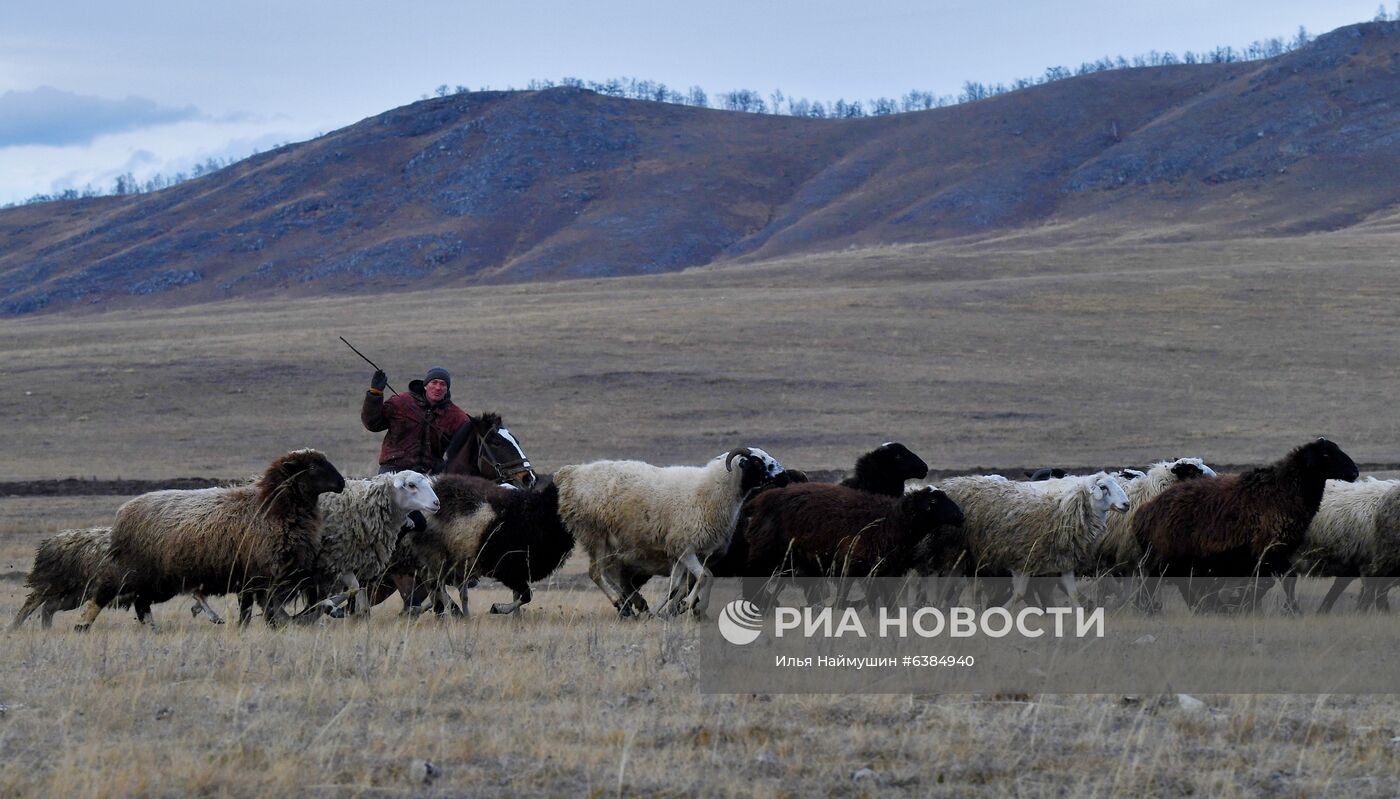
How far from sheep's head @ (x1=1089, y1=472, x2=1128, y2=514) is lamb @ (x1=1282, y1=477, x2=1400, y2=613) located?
1.50 m

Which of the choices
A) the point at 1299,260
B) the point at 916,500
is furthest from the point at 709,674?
the point at 1299,260

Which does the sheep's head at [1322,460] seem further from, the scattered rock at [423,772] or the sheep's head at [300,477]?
the scattered rock at [423,772]

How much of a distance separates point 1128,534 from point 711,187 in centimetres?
15395

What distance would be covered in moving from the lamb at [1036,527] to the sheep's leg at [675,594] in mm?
2553

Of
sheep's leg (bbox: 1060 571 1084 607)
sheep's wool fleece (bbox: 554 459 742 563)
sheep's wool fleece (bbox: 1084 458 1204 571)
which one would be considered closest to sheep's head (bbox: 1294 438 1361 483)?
sheep's wool fleece (bbox: 1084 458 1204 571)

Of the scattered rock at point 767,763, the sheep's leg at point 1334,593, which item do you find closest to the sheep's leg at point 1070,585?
the sheep's leg at point 1334,593

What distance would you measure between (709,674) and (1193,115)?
155871 millimetres

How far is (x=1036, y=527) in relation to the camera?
13.1 metres

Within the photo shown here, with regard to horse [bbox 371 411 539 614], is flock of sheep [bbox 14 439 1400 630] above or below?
below

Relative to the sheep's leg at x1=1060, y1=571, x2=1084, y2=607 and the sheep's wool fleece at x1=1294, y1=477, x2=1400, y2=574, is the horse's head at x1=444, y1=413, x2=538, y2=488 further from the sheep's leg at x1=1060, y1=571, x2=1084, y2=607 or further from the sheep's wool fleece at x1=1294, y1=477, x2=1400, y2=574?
the sheep's wool fleece at x1=1294, y1=477, x2=1400, y2=574

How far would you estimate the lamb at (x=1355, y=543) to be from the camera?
42.4 ft

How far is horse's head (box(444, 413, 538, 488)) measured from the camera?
49.3ft

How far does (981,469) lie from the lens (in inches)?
1174

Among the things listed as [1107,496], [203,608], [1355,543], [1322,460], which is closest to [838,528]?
[1107,496]
